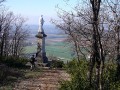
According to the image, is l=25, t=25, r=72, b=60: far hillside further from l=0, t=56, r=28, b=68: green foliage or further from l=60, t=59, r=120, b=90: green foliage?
l=60, t=59, r=120, b=90: green foliage

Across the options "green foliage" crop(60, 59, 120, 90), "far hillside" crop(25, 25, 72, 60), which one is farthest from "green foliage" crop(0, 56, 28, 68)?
"green foliage" crop(60, 59, 120, 90)

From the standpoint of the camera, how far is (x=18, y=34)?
53938 millimetres

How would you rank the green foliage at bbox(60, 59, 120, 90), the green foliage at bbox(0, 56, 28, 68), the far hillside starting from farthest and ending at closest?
the far hillside → the green foliage at bbox(0, 56, 28, 68) → the green foliage at bbox(60, 59, 120, 90)

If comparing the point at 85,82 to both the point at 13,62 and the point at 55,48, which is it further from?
the point at 55,48

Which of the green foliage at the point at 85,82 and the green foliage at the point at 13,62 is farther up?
the green foliage at the point at 85,82

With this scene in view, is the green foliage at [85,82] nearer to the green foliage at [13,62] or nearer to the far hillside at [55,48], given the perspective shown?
the green foliage at [13,62]

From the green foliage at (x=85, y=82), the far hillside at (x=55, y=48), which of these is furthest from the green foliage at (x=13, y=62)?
the green foliage at (x=85, y=82)

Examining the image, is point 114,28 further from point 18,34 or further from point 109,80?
point 18,34

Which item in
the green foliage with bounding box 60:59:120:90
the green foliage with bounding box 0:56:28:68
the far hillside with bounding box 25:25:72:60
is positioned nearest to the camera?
the green foliage with bounding box 60:59:120:90

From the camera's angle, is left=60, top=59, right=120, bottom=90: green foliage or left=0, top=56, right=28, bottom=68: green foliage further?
left=0, top=56, right=28, bottom=68: green foliage

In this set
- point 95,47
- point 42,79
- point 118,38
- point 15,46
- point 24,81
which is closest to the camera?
point 95,47

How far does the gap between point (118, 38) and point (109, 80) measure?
7.08 ft

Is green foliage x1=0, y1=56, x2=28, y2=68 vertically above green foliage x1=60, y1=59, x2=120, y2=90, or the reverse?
green foliage x1=60, y1=59, x2=120, y2=90

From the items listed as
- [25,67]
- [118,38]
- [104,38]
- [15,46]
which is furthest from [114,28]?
[15,46]
